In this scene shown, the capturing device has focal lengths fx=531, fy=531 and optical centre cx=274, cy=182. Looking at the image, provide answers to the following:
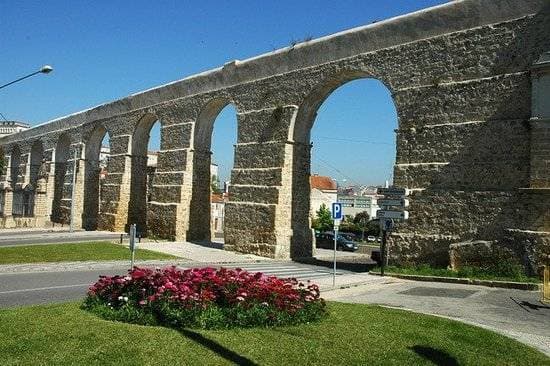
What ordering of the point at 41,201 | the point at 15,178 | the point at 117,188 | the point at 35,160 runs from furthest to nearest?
the point at 15,178, the point at 35,160, the point at 41,201, the point at 117,188

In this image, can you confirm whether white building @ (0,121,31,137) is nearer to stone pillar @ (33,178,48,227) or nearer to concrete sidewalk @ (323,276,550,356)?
stone pillar @ (33,178,48,227)

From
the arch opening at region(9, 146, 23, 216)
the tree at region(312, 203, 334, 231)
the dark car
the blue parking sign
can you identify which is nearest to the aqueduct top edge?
the blue parking sign

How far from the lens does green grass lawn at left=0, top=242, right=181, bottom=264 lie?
59.2ft

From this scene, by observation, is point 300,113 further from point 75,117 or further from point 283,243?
point 75,117

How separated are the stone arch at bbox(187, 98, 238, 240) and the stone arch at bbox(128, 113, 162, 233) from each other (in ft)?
20.2

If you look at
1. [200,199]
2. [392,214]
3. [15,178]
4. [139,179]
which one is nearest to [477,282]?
[392,214]

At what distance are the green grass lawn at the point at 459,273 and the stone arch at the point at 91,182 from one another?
27.3 meters

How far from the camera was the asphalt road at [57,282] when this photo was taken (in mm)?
10508

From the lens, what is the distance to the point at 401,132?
18.0 meters

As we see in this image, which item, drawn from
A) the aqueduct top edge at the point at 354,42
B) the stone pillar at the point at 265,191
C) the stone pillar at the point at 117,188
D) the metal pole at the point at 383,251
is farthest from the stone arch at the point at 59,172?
the metal pole at the point at 383,251

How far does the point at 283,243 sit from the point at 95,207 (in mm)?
21797

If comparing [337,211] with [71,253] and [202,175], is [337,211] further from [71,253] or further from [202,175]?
[202,175]

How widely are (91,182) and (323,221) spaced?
111 feet

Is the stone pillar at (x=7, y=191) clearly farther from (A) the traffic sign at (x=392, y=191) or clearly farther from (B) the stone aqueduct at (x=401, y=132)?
(A) the traffic sign at (x=392, y=191)
